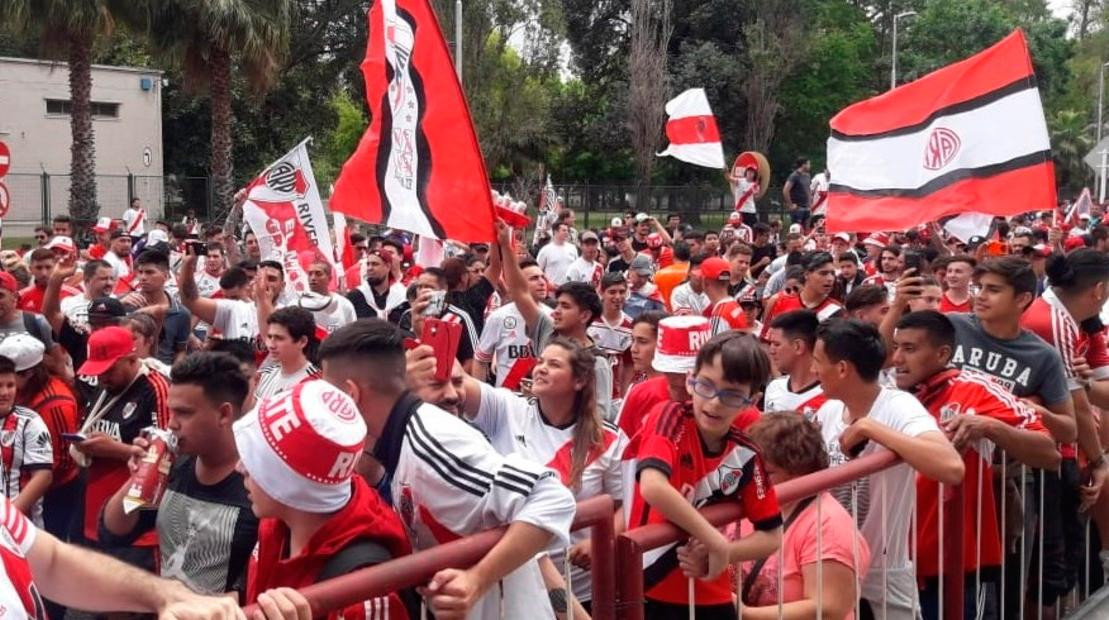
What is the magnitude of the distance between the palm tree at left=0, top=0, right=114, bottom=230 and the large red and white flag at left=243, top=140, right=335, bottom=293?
13459mm

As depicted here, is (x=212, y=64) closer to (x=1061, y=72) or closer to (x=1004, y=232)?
(x=1004, y=232)

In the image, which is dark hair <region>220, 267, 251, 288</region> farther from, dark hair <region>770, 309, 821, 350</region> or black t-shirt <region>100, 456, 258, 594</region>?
black t-shirt <region>100, 456, 258, 594</region>

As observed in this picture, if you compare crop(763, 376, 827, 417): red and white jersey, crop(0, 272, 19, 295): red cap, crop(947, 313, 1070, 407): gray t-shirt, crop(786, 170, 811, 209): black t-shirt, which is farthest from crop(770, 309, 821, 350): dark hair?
crop(786, 170, 811, 209): black t-shirt

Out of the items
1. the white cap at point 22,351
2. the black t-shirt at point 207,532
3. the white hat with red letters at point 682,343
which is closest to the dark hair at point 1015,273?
the white hat with red letters at point 682,343

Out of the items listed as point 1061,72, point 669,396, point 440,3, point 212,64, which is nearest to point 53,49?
point 212,64

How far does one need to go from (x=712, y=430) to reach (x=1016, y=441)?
5.53ft

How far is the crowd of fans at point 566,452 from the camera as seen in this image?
2777mm

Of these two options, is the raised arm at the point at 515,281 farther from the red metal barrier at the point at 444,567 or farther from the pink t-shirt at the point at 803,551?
the red metal barrier at the point at 444,567

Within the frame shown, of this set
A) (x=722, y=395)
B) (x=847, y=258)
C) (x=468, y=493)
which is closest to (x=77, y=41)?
(x=847, y=258)

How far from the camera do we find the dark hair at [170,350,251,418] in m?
4.20

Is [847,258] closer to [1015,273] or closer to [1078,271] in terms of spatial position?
[1078,271]

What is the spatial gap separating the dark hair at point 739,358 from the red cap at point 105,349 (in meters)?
2.84

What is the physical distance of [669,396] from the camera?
501 cm

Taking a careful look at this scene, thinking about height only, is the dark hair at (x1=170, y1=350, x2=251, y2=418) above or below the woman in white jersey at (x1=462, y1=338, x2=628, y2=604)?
above
